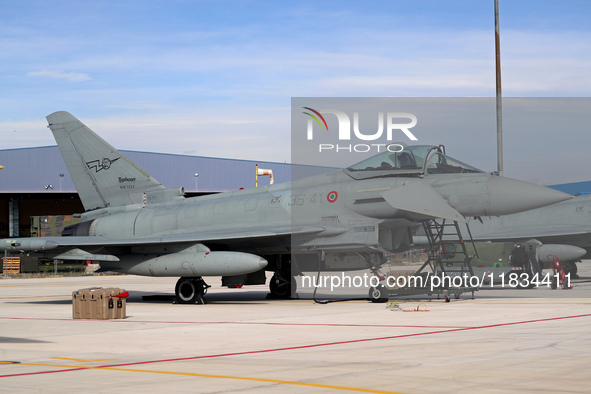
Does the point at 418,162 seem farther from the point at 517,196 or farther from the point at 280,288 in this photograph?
the point at 280,288

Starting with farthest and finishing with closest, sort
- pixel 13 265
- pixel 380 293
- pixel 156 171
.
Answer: pixel 156 171, pixel 13 265, pixel 380 293

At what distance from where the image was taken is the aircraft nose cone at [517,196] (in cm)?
1562

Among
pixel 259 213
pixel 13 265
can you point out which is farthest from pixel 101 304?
pixel 13 265

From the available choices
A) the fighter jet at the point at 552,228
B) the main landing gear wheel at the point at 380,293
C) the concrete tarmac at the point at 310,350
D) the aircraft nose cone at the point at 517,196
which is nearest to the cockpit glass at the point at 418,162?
the aircraft nose cone at the point at 517,196

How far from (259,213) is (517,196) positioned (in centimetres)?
665

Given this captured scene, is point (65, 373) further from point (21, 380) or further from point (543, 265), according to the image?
point (543, 265)

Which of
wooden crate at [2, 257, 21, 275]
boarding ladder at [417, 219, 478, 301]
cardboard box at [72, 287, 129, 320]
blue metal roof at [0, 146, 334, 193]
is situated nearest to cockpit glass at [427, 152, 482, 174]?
boarding ladder at [417, 219, 478, 301]

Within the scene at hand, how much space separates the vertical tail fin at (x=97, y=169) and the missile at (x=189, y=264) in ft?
9.01

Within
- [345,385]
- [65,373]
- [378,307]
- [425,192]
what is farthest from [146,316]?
[345,385]

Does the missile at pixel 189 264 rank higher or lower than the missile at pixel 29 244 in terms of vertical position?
lower

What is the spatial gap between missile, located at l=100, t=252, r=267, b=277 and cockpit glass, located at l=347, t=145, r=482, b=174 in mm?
3837

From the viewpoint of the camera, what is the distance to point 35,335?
11.4m

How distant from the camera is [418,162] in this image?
16.7 meters

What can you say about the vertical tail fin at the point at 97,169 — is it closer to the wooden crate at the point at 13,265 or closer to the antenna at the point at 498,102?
the antenna at the point at 498,102
